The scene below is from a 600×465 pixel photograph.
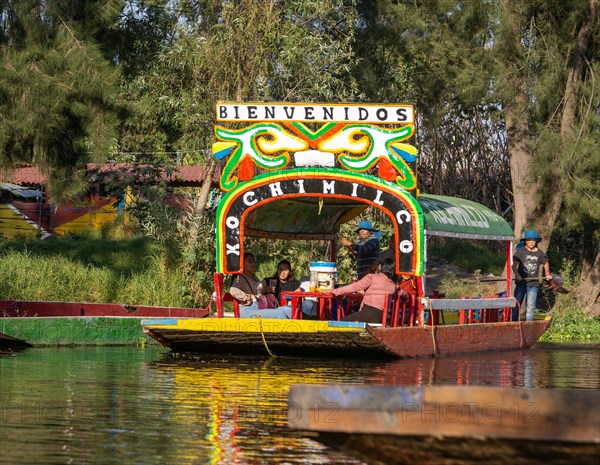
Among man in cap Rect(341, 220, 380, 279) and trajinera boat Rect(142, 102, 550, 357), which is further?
man in cap Rect(341, 220, 380, 279)

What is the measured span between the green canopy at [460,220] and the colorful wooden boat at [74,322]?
3812 millimetres

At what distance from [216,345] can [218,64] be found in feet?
31.5

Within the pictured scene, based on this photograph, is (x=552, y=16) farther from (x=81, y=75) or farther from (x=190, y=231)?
(x=81, y=75)

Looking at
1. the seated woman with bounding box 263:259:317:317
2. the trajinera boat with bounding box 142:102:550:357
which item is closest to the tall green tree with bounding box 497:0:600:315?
the trajinera boat with bounding box 142:102:550:357

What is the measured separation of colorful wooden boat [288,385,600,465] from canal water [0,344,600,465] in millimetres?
2176

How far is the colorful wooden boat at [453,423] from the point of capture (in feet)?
18.0

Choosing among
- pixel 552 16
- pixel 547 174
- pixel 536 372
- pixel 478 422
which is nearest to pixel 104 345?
pixel 536 372

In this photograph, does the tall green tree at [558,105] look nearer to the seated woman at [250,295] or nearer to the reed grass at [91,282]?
the reed grass at [91,282]

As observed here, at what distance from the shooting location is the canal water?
27.2 ft

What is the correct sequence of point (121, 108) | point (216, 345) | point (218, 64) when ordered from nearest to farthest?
point (216, 345)
point (121, 108)
point (218, 64)

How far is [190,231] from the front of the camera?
75.0 feet

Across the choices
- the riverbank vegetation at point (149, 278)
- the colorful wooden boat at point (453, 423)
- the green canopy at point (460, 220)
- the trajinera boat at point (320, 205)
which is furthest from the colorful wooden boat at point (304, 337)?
the colorful wooden boat at point (453, 423)

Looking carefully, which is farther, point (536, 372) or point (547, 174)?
point (547, 174)

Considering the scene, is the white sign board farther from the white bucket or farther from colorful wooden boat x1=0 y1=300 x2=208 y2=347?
colorful wooden boat x1=0 y1=300 x2=208 y2=347
